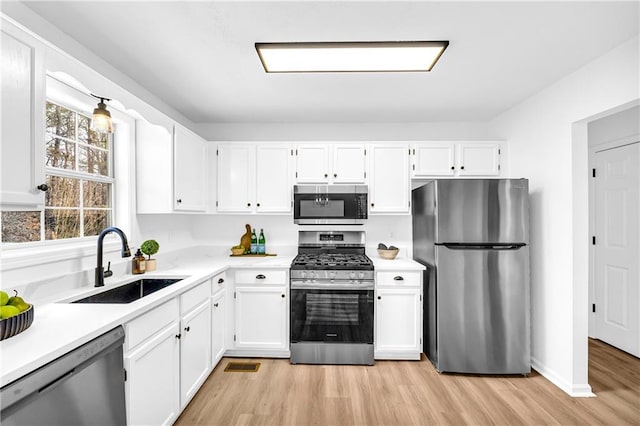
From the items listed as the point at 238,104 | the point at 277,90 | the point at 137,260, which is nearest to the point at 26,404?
the point at 137,260

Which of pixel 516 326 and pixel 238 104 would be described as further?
pixel 238 104

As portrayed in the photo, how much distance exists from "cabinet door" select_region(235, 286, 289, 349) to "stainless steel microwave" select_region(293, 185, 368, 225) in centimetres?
89

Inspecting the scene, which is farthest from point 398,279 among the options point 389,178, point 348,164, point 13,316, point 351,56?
point 13,316

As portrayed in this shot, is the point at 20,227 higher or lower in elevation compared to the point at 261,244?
higher

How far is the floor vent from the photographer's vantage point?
8.86 feet

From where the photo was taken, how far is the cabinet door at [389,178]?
3283 mm

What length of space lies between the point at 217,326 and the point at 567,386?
297cm

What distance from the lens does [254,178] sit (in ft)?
10.9

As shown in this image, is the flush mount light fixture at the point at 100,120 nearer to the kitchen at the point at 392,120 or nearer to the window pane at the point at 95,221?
the kitchen at the point at 392,120

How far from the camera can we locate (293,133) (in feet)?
12.0

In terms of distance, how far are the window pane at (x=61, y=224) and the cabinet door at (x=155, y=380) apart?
3.19 feet

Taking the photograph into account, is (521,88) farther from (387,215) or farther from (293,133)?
(293,133)

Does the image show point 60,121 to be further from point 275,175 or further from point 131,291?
point 275,175

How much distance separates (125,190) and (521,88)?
141 inches
